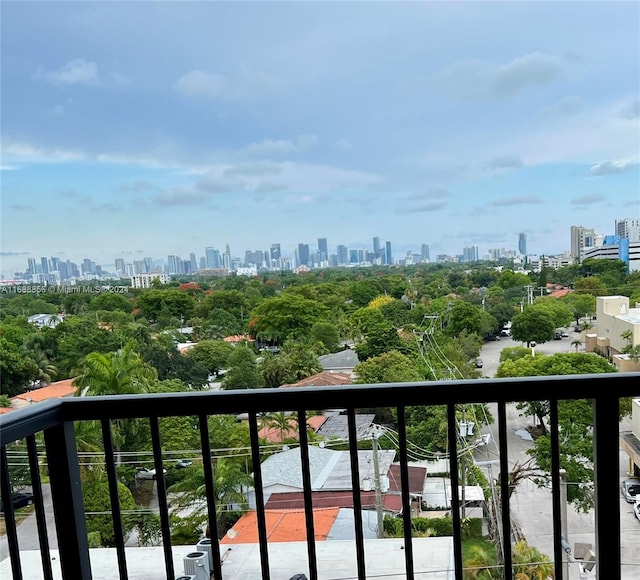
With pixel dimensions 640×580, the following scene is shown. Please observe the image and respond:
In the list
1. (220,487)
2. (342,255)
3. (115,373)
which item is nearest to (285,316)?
(342,255)

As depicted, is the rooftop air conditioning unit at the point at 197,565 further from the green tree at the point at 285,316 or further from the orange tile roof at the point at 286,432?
the green tree at the point at 285,316

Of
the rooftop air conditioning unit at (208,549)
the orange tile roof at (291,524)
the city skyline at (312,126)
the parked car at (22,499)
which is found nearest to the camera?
the parked car at (22,499)

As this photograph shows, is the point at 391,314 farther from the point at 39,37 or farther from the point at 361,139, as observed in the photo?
the point at 39,37

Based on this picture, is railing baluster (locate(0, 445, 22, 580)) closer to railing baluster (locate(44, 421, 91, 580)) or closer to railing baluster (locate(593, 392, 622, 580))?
railing baluster (locate(44, 421, 91, 580))

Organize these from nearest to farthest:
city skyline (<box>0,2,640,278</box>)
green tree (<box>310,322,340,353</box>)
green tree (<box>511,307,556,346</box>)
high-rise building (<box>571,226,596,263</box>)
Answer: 1. city skyline (<box>0,2,640,278</box>)
2. high-rise building (<box>571,226,596,263</box>)
3. green tree (<box>511,307,556,346</box>)
4. green tree (<box>310,322,340,353</box>)

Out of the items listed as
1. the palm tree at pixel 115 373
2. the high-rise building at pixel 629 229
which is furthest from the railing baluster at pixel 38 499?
the palm tree at pixel 115 373

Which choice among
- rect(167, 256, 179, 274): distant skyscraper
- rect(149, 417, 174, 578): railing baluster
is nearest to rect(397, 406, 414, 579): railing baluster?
rect(149, 417, 174, 578): railing baluster
